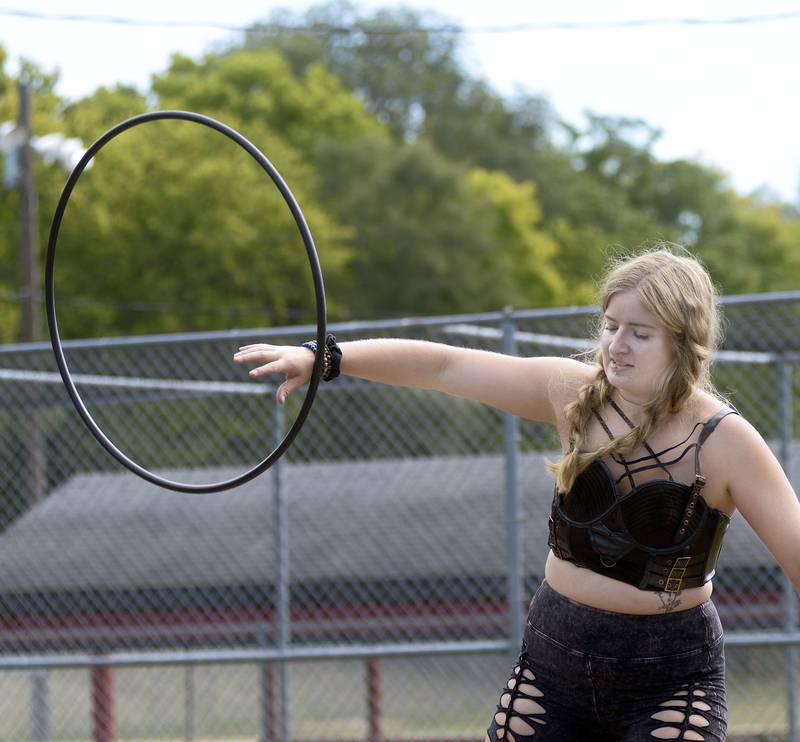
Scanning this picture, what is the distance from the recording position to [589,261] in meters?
41.0

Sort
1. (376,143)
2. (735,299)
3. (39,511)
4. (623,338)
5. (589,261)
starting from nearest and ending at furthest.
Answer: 1. (623,338)
2. (735,299)
3. (39,511)
4. (376,143)
5. (589,261)

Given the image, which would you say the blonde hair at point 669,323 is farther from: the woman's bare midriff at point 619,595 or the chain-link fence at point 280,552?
the chain-link fence at point 280,552

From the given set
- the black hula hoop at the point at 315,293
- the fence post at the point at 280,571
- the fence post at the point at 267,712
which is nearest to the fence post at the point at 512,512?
the fence post at the point at 280,571

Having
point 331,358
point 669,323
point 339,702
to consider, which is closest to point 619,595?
point 669,323

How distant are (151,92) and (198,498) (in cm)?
3341

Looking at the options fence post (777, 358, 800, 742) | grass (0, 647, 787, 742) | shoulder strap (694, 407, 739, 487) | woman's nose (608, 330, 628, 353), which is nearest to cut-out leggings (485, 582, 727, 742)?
shoulder strap (694, 407, 739, 487)

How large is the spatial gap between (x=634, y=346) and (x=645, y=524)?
15.8 inches

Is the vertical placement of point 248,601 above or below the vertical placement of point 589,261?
below

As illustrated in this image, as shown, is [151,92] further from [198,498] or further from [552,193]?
[198,498]

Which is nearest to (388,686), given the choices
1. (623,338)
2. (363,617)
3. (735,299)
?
(363,617)

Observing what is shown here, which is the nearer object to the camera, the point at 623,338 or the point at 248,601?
the point at 623,338

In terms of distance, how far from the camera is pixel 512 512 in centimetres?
518

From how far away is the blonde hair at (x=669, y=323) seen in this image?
2.59m

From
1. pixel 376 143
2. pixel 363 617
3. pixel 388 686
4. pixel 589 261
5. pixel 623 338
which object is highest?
pixel 376 143
